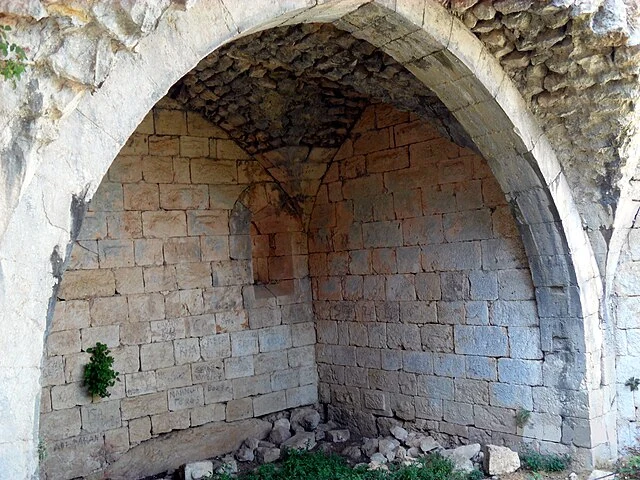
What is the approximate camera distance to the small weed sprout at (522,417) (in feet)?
17.2

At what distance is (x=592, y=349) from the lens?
16.5 feet

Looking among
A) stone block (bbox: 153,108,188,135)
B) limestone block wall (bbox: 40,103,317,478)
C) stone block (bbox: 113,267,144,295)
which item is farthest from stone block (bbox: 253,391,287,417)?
stone block (bbox: 153,108,188,135)

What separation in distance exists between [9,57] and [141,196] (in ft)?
12.4

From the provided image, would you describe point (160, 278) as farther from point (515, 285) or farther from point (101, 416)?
point (515, 285)

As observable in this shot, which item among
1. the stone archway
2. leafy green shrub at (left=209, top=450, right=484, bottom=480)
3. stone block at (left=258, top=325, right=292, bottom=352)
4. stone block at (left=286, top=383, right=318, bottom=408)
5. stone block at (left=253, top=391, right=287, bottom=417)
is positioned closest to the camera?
the stone archway

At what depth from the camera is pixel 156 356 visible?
19.4 feet

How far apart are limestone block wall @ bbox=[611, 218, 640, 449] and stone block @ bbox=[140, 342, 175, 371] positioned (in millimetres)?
3976

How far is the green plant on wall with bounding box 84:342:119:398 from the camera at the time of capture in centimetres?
538

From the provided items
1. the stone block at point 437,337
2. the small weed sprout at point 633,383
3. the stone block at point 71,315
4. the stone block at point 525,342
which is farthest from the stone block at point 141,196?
the small weed sprout at point 633,383

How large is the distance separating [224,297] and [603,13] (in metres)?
4.23

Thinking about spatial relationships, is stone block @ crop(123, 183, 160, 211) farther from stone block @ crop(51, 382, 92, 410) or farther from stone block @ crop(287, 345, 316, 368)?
stone block @ crop(287, 345, 316, 368)

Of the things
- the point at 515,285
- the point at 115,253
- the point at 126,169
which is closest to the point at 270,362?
the point at 115,253

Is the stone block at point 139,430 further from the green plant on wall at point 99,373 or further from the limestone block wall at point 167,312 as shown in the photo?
the green plant on wall at point 99,373

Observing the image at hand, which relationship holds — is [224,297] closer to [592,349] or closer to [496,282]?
[496,282]
